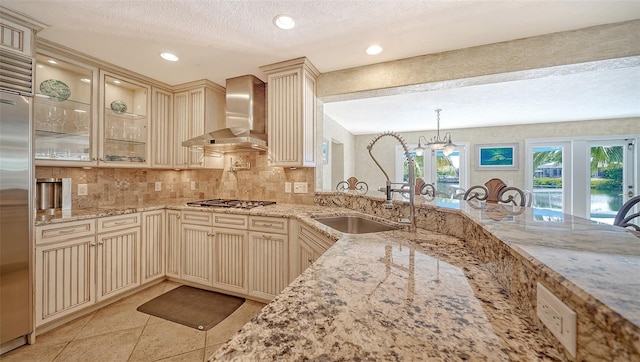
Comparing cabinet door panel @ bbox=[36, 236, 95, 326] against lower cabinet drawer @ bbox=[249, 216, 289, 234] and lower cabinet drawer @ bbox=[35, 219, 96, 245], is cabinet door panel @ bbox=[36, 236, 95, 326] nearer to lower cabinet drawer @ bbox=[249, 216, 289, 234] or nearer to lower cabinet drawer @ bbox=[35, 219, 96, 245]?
lower cabinet drawer @ bbox=[35, 219, 96, 245]

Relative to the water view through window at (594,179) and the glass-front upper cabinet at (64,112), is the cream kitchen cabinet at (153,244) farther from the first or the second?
the water view through window at (594,179)

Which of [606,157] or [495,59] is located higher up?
[495,59]

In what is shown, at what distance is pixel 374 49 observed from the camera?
211 cm

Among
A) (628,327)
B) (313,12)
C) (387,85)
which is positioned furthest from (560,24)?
(628,327)

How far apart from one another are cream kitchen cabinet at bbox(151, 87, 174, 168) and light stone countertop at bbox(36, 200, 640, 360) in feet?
9.21

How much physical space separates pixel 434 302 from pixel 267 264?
1765mm

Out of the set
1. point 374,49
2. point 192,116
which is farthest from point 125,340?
point 374,49

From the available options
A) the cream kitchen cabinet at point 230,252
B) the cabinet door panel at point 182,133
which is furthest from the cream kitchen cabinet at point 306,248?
the cabinet door panel at point 182,133

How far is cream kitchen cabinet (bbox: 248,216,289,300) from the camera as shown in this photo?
6.93ft

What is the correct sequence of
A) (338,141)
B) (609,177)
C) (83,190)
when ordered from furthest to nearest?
(338,141) → (609,177) → (83,190)

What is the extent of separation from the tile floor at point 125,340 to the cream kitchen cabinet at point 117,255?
0.20m

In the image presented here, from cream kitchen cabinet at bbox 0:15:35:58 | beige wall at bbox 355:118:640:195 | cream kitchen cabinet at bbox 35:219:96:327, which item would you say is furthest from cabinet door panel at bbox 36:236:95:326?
beige wall at bbox 355:118:640:195

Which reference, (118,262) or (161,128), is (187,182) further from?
(118,262)

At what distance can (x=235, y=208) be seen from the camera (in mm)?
2367
